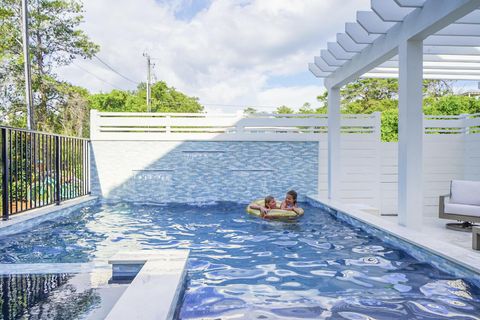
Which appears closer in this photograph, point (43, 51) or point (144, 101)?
point (43, 51)

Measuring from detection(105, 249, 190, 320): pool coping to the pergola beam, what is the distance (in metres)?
4.42

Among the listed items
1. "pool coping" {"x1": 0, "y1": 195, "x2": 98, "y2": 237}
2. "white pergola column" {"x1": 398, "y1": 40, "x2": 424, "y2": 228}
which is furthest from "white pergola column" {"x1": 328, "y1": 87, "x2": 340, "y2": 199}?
"pool coping" {"x1": 0, "y1": 195, "x2": 98, "y2": 237}

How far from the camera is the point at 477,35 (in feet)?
20.9

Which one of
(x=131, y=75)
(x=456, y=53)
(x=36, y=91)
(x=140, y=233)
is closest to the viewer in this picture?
(x=140, y=233)

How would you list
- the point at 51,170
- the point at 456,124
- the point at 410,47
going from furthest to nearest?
the point at 456,124 → the point at 51,170 → the point at 410,47

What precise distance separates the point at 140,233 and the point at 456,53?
7.27 metres

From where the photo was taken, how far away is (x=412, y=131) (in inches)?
230

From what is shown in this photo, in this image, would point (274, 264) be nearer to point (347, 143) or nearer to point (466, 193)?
point (466, 193)

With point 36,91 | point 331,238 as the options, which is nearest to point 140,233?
point 331,238

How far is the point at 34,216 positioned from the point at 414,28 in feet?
23.8

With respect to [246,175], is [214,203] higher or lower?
lower

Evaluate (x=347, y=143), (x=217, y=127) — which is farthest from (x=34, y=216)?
(x=347, y=143)

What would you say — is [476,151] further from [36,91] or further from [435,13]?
[36,91]

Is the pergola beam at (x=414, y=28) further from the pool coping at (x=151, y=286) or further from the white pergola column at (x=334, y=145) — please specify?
the pool coping at (x=151, y=286)
